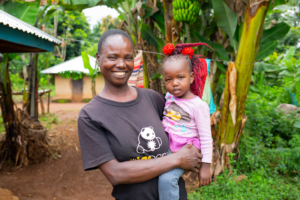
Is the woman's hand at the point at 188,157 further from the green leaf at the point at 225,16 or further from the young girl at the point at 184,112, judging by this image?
the green leaf at the point at 225,16

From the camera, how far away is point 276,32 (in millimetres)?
3430

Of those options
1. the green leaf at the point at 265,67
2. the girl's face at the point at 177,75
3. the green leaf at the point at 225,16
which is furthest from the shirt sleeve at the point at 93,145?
the green leaf at the point at 265,67

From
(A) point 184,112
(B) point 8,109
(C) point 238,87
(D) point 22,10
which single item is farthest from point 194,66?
(B) point 8,109

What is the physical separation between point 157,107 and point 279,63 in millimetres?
7444


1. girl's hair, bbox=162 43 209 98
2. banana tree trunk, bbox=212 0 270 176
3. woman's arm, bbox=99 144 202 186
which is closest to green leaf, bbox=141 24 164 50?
banana tree trunk, bbox=212 0 270 176

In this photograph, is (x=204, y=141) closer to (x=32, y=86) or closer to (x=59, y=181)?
(x=59, y=181)

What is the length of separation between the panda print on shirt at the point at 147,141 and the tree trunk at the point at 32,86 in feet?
15.4

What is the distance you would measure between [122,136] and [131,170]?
182mm

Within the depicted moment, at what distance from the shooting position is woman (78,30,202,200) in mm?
1071

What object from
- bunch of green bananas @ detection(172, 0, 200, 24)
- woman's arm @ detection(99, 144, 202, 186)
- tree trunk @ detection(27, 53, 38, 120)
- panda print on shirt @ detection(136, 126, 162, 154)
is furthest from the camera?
tree trunk @ detection(27, 53, 38, 120)

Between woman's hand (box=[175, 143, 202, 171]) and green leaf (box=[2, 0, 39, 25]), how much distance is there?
12.8 feet

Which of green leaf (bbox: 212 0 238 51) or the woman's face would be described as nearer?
the woman's face

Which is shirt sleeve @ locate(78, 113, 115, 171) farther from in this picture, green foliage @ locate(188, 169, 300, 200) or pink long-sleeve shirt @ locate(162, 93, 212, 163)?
green foliage @ locate(188, 169, 300, 200)

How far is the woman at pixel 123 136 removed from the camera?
3.51ft
